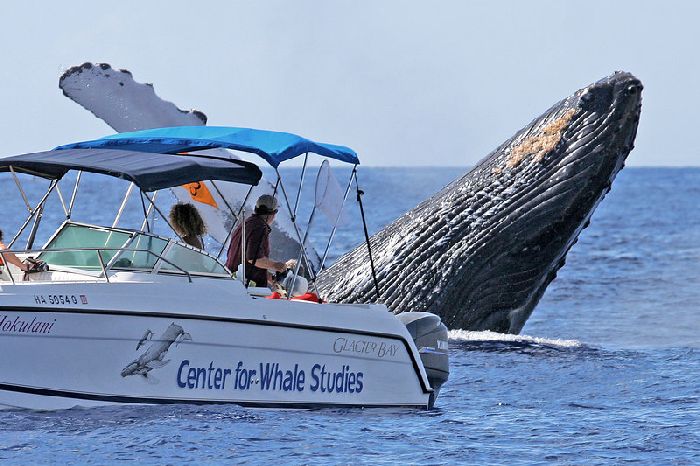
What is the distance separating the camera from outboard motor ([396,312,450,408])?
10.3 metres

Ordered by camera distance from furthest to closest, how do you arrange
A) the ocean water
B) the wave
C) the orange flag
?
the wave < the orange flag < the ocean water

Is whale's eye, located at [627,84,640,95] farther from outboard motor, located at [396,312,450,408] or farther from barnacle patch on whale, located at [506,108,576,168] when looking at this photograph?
outboard motor, located at [396,312,450,408]

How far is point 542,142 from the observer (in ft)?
42.8

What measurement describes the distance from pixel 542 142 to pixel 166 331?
5.46 metres

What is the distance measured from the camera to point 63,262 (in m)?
9.46

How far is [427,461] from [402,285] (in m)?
4.72

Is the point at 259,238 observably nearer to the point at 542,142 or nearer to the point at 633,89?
the point at 542,142

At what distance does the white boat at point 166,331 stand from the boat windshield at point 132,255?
1 centimetres

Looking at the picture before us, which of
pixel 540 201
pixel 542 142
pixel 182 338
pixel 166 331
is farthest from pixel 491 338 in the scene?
pixel 166 331

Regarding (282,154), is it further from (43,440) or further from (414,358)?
(43,440)

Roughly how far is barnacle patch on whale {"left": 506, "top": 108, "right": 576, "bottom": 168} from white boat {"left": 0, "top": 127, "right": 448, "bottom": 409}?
11.4 ft

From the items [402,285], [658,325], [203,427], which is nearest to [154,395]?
[203,427]

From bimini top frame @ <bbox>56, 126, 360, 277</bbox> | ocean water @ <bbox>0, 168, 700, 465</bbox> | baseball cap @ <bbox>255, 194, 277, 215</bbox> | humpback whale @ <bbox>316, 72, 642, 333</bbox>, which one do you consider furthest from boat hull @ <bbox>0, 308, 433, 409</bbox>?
humpback whale @ <bbox>316, 72, 642, 333</bbox>

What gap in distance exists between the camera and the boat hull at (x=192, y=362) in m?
8.37
